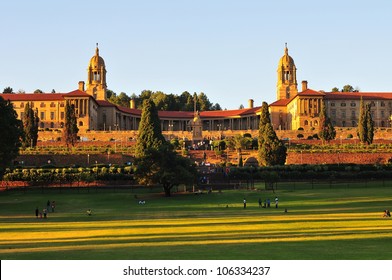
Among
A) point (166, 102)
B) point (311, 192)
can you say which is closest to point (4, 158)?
point (311, 192)

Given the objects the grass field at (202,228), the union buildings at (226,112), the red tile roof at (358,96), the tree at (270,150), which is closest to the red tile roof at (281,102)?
the union buildings at (226,112)

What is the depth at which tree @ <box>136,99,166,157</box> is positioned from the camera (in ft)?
181

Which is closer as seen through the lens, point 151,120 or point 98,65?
point 151,120

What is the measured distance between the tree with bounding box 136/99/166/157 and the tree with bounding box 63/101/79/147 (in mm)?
26644

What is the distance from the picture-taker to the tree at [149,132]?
5531cm

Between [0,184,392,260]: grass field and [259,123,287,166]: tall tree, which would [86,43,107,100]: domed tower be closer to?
[259,123,287,166]: tall tree

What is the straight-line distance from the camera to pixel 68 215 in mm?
37375

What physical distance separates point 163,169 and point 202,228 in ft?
74.7

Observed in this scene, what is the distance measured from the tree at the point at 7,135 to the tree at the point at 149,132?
37.6ft

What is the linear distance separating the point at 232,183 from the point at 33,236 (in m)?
33.9

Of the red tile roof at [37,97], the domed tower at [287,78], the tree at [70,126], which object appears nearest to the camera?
the tree at [70,126]

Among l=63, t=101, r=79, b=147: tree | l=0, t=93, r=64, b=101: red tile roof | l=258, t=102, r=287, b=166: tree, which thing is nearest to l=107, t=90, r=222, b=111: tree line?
l=0, t=93, r=64, b=101: red tile roof

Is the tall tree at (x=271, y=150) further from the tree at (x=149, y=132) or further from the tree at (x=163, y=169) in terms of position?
the tree at (x=163, y=169)
